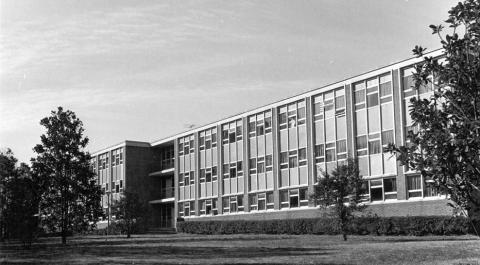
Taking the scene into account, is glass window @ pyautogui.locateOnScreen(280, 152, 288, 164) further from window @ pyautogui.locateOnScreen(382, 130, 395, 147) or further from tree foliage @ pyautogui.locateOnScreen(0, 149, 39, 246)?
tree foliage @ pyautogui.locateOnScreen(0, 149, 39, 246)

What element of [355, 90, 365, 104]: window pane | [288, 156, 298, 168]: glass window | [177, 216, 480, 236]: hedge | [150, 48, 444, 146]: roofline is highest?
[150, 48, 444, 146]: roofline

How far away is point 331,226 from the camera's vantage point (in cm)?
3600

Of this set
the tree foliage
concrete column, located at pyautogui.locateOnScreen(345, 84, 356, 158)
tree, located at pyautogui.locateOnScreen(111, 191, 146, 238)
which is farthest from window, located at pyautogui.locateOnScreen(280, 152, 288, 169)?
the tree foliage

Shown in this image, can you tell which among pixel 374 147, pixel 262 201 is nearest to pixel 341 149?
pixel 374 147

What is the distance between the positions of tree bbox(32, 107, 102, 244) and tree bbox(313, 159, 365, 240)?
11.9 meters

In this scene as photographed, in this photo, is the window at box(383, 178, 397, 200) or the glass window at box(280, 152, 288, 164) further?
the glass window at box(280, 152, 288, 164)

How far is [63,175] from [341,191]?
13989 millimetres

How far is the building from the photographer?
36.5m

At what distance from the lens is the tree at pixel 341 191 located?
1088 inches

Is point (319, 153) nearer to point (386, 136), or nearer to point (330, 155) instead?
point (330, 155)

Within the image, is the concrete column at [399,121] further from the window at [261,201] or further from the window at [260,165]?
the window at [260,165]

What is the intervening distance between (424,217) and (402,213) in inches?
164

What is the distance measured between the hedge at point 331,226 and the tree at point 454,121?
1378 cm

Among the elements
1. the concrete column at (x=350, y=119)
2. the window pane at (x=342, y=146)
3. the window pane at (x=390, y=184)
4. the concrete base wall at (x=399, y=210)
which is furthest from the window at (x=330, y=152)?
the window pane at (x=390, y=184)
